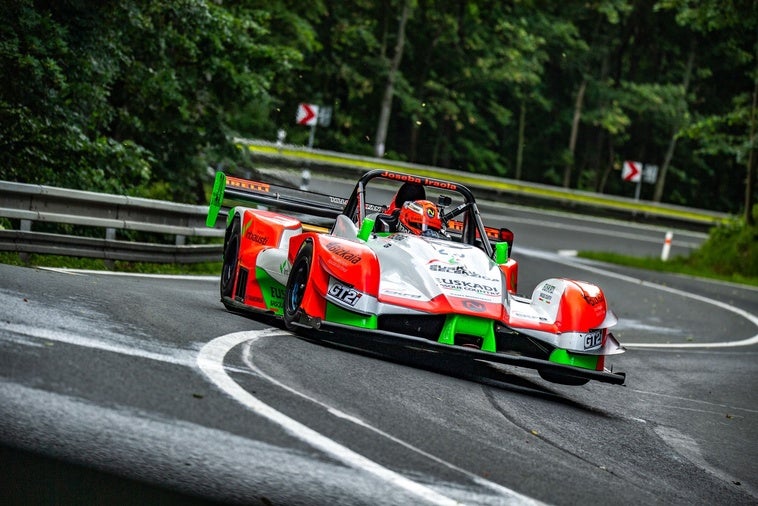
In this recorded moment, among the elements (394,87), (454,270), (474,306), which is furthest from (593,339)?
(394,87)

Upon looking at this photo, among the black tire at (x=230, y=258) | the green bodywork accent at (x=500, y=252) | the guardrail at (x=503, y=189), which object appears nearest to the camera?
the green bodywork accent at (x=500, y=252)

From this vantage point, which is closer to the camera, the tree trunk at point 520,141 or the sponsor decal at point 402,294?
the sponsor decal at point 402,294

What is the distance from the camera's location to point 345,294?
834cm

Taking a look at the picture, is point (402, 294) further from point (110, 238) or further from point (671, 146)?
point (671, 146)

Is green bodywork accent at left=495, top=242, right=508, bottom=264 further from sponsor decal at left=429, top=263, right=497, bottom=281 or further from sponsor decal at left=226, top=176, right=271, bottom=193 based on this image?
sponsor decal at left=226, top=176, right=271, bottom=193

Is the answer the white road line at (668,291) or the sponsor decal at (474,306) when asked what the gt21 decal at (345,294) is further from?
the white road line at (668,291)

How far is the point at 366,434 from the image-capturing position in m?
5.26

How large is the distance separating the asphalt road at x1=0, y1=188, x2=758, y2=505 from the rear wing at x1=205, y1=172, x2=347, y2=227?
1430 millimetres

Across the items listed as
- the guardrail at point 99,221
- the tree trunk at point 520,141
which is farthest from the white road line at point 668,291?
the tree trunk at point 520,141

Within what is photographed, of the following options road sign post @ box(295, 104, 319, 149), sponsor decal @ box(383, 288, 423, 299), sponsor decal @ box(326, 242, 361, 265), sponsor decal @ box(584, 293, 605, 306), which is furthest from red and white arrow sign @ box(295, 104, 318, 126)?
sponsor decal @ box(383, 288, 423, 299)

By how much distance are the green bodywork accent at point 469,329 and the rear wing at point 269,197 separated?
346 centimetres

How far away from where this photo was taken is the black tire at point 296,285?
8844mm

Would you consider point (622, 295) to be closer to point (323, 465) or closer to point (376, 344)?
point (376, 344)

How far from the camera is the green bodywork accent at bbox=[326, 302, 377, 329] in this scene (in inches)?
326
